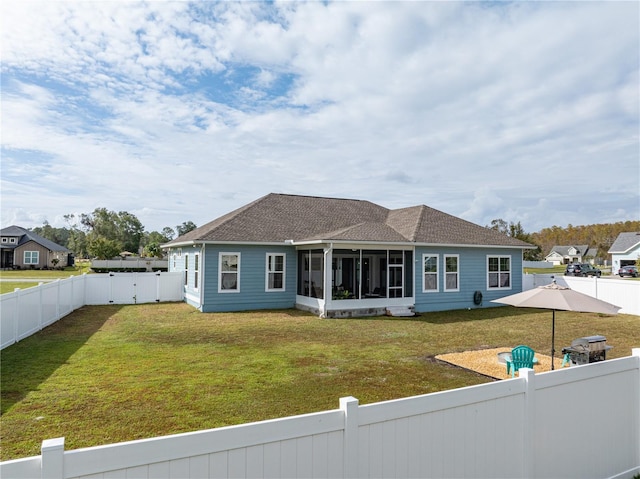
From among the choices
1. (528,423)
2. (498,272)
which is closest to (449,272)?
(498,272)

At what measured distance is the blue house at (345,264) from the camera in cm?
1544

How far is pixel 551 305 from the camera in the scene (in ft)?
22.8

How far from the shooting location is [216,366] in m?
7.82

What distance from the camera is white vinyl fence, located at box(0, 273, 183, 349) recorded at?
936 cm

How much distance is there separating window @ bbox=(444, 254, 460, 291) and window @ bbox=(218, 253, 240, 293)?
8784mm

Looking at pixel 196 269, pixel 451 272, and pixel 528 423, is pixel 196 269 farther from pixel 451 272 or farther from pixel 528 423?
pixel 528 423

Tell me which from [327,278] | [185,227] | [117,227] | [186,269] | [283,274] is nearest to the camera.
A: [327,278]

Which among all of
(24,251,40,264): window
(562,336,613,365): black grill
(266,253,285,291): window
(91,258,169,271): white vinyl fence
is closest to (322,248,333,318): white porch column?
(266,253,285,291): window

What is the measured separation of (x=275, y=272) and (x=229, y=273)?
6.42 ft

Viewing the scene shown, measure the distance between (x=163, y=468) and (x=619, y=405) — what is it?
424 centimetres

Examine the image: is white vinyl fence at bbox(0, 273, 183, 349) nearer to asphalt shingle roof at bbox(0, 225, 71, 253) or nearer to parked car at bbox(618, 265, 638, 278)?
asphalt shingle roof at bbox(0, 225, 71, 253)

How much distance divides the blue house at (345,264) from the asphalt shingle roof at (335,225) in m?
0.06

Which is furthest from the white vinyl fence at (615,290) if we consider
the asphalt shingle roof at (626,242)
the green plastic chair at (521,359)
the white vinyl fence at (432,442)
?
the asphalt shingle roof at (626,242)

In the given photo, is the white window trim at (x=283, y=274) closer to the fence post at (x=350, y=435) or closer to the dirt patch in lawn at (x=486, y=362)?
the dirt patch in lawn at (x=486, y=362)
